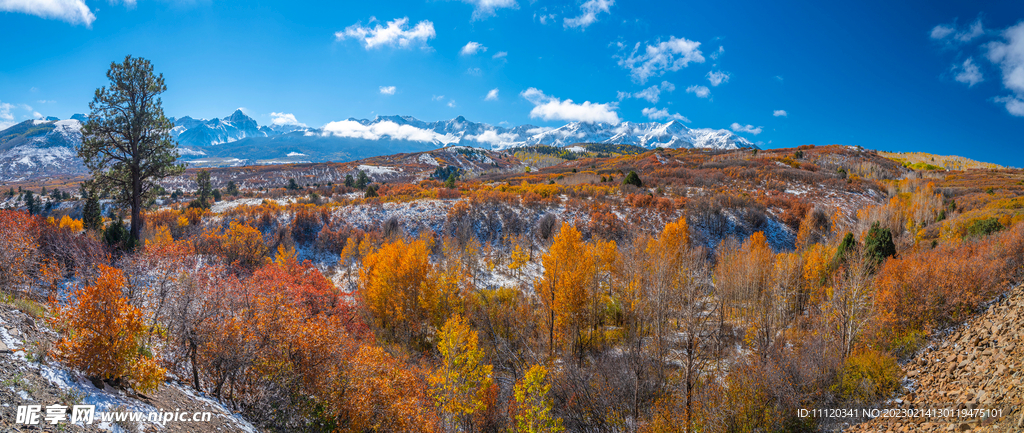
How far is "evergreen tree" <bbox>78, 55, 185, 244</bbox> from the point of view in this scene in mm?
23609

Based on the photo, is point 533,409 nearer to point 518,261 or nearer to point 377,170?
point 518,261

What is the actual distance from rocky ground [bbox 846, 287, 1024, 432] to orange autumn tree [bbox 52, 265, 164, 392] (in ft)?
63.5

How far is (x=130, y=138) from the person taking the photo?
24500mm

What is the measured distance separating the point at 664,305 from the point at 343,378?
12899 mm

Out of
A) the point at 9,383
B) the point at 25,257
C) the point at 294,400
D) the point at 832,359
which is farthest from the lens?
the point at 832,359

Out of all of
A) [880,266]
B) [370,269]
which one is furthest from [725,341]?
[370,269]

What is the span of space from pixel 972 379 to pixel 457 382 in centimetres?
1906

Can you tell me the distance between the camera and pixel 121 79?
23719 mm

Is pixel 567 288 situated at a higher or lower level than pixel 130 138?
lower

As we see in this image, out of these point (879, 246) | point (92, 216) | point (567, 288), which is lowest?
point (567, 288)

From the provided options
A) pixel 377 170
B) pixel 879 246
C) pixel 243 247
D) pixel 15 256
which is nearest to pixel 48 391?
pixel 15 256

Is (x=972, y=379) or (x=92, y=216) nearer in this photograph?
(x=972, y=379)

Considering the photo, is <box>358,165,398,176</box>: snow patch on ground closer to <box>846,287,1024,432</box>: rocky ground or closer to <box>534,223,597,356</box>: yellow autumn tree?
<box>534,223,597,356</box>: yellow autumn tree

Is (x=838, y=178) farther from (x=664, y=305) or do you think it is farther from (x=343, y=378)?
(x=343, y=378)
